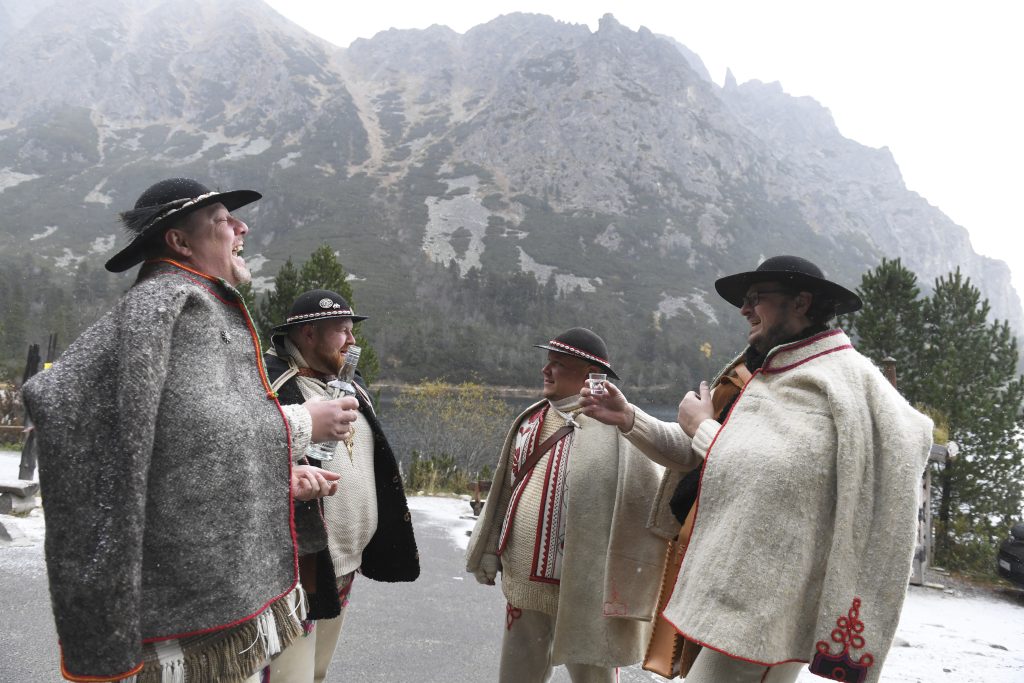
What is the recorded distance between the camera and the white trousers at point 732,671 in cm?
177

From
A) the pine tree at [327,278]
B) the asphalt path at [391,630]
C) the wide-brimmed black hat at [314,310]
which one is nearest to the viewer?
the wide-brimmed black hat at [314,310]

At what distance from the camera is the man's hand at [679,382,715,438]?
85.8 inches

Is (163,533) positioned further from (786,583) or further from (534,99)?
(534,99)

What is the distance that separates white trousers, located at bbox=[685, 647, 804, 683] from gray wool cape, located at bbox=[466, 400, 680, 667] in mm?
695

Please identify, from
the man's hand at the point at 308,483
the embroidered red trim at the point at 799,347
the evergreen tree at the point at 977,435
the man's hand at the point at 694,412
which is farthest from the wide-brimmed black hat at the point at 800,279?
the evergreen tree at the point at 977,435

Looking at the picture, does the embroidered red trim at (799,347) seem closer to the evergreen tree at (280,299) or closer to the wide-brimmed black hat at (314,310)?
the wide-brimmed black hat at (314,310)

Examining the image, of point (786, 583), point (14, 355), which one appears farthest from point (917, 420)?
point (14, 355)

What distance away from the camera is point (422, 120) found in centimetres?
18388

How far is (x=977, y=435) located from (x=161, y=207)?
14570 millimetres

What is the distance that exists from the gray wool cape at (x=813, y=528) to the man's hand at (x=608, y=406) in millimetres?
467

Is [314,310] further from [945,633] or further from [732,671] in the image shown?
[945,633]

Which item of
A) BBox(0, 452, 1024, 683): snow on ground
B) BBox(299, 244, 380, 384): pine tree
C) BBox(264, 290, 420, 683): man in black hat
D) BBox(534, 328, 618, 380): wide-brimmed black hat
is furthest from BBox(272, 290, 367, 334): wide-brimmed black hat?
BBox(299, 244, 380, 384): pine tree

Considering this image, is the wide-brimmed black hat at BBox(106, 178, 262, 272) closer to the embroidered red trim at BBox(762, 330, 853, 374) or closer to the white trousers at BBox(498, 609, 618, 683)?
the embroidered red trim at BBox(762, 330, 853, 374)

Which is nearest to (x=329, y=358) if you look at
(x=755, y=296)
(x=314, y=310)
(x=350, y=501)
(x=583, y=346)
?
(x=314, y=310)
